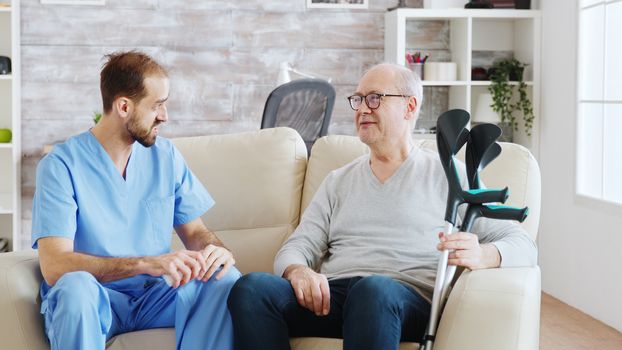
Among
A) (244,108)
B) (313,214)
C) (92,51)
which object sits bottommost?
(313,214)

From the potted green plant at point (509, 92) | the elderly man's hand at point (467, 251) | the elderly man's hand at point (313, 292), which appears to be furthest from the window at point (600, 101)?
the elderly man's hand at point (313, 292)

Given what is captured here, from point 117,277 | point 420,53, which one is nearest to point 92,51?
point 420,53

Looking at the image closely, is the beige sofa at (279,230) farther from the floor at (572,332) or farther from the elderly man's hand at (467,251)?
the floor at (572,332)

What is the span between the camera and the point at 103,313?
2.13 m

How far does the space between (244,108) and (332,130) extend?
0.57 metres

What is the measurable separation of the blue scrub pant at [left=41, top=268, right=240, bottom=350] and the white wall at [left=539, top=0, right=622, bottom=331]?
227 cm

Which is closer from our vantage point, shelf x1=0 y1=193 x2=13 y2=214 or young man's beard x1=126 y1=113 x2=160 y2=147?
young man's beard x1=126 y1=113 x2=160 y2=147

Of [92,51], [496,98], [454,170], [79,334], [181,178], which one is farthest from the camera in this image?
[92,51]

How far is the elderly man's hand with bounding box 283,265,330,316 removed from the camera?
89.3 inches

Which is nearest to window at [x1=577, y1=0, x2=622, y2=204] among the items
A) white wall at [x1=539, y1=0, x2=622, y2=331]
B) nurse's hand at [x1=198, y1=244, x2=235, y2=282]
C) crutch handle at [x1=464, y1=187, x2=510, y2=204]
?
white wall at [x1=539, y1=0, x2=622, y2=331]

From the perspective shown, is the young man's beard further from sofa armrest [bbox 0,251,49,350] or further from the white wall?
the white wall

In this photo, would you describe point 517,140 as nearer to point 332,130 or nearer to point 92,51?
point 332,130

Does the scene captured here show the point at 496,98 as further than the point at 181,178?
Yes

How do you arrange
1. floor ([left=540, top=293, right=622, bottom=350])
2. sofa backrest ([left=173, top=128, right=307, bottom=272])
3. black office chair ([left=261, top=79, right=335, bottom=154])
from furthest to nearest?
black office chair ([left=261, top=79, right=335, bottom=154])
floor ([left=540, top=293, right=622, bottom=350])
sofa backrest ([left=173, top=128, right=307, bottom=272])
